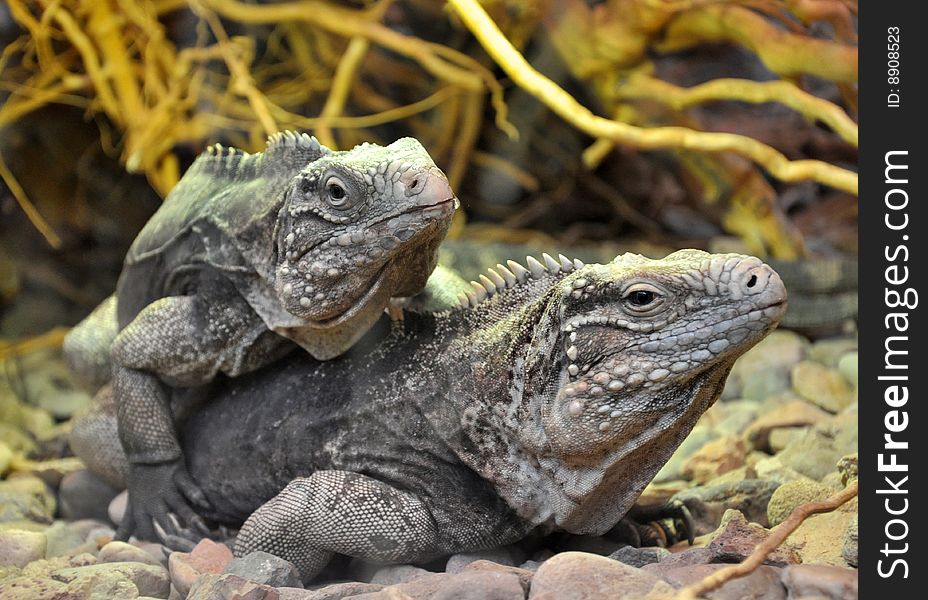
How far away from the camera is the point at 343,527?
289cm

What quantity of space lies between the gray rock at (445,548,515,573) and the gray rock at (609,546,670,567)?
0.32m

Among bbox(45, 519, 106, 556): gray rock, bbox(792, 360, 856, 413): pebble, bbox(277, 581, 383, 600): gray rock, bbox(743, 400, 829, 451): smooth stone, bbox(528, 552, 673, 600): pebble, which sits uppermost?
bbox(792, 360, 856, 413): pebble

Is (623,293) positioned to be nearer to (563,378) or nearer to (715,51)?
(563,378)

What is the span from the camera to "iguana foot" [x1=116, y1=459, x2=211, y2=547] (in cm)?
330

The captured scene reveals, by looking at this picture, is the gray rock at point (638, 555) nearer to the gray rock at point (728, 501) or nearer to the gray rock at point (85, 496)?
the gray rock at point (728, 501)

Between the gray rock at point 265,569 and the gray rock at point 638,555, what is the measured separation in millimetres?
903

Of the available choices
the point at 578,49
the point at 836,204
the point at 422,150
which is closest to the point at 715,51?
the point at 578,49

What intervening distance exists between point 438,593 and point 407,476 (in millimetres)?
616

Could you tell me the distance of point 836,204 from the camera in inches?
264

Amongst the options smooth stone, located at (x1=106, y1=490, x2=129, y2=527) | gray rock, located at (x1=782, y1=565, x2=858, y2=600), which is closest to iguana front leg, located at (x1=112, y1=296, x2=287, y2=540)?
smooth stone, located at (x1=106, y1=490, x2=129, y2=527)

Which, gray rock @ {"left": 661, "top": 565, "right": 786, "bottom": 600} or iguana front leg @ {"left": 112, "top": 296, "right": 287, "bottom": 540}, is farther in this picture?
iguana front leg @ {"left": 112, "top": 296, "right": 287, "bottom": 540}

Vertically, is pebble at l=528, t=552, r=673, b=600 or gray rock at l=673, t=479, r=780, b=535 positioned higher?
gray rock at l=673, t=479, r=780, b=535

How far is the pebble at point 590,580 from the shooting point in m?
2.28

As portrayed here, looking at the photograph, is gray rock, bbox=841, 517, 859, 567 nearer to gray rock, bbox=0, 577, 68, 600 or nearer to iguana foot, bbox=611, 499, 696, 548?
iguana foot, bbox=611, 499, 696, 548
